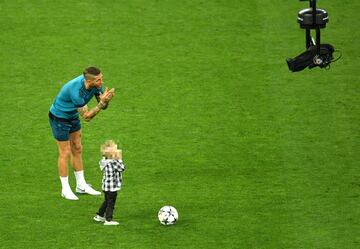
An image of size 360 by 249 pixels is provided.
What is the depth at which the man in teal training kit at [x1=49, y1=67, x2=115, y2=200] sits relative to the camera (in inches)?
820

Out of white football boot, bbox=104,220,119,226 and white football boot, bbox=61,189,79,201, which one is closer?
white football boot, bbox=104,220,119,226

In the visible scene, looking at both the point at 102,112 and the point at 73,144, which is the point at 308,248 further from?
the point at 102,112

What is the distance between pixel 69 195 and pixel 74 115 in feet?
4.61

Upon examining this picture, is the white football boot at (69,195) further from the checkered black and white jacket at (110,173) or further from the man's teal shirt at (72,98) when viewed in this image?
the checkered black and white jacket at (110,173)

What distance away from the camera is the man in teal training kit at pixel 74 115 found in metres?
20.8

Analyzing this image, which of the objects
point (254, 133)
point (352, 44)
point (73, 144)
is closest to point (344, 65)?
point (352, 44)

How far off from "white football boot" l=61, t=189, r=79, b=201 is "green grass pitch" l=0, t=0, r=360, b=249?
162 mm

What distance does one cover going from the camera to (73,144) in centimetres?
2178

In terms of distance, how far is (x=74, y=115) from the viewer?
21453 millimetres

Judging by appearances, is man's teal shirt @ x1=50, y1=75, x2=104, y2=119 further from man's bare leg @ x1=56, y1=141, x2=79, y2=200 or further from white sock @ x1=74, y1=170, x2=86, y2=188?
white sock @ x1=74, y1=170, x2=86, y2=188

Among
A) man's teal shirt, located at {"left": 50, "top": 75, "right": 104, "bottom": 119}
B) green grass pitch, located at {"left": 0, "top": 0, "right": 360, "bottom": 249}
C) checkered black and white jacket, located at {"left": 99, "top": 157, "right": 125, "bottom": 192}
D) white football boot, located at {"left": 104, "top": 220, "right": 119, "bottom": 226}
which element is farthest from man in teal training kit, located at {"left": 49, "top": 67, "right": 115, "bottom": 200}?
white football boot, located at {"left": 104, "top": 220, "right": 119, "bottom": 226}

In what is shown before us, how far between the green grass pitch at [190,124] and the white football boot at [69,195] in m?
0.16

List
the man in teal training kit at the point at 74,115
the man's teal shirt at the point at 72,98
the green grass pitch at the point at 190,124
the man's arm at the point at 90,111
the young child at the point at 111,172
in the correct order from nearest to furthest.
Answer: the young child at the point at 111,172, the green grass pitch at the point at 190,124, the man's arm at the point at 90,111, the man in teal training kit at the point at 74,115, the man's teal shirt at the point at 72,98

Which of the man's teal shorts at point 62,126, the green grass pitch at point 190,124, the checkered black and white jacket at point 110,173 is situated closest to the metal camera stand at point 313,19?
the green grass pitch at point 190,124
